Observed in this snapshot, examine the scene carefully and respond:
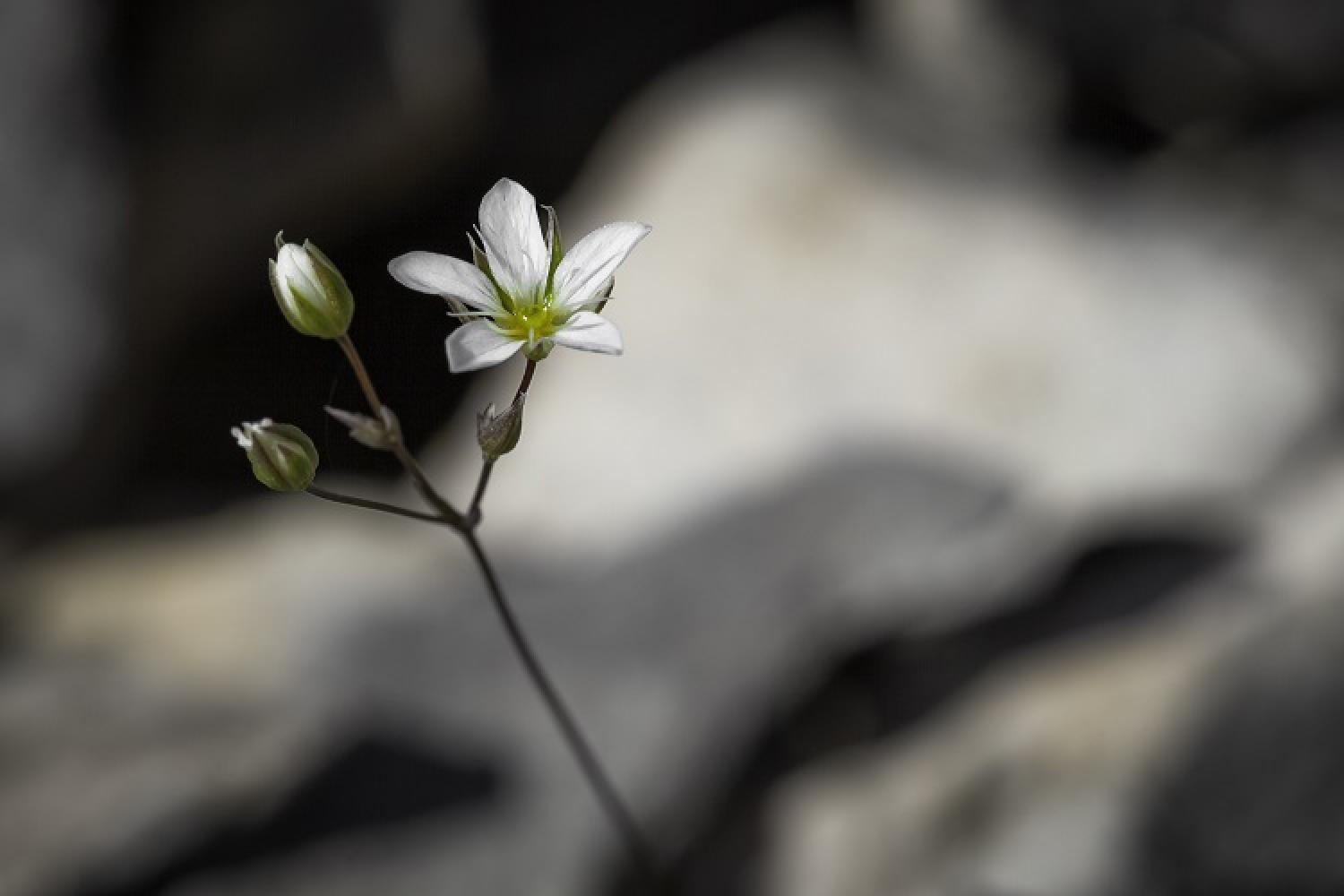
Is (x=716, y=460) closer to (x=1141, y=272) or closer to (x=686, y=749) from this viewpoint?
(x=686, y=749)

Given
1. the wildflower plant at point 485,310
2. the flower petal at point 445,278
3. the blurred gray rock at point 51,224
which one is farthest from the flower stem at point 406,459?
the blurred gray rock at point 51,224

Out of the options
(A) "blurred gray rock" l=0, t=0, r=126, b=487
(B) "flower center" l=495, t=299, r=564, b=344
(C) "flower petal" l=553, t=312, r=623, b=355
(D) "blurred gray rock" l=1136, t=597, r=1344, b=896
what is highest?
(A) "blurred gray rock" l=0, t=0, r=126, b=487

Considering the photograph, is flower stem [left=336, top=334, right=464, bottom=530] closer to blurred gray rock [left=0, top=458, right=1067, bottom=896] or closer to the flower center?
the flower center

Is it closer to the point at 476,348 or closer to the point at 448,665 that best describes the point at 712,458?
the point at 448,665

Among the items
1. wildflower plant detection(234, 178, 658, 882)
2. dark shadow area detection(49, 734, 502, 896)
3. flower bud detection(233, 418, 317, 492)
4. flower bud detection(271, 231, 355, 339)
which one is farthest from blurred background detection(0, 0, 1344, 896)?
flower bud detection(271, 231, 355, 339)

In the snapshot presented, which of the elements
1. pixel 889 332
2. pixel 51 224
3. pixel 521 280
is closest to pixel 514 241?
pixel 521 280

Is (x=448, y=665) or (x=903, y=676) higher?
(x=448, y=665)
